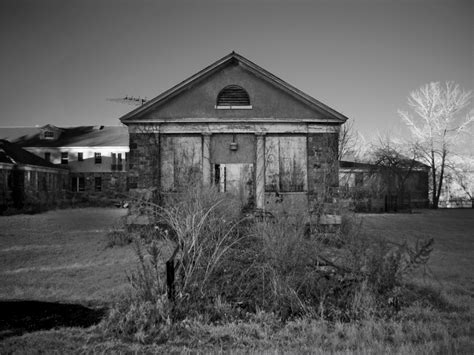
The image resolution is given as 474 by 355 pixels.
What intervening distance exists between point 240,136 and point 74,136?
34145 millimetres

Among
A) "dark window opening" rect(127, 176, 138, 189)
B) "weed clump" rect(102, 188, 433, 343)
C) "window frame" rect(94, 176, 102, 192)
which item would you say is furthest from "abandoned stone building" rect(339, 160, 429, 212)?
"window frame" rect(94, 176, 102, 192)

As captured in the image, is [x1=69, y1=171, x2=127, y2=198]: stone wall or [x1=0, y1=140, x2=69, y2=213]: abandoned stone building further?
[x1=69, y1=171, x2=127, y2=198]: stone wall

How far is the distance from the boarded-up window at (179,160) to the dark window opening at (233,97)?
1821 mm

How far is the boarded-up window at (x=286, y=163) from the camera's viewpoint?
13383 millimetres

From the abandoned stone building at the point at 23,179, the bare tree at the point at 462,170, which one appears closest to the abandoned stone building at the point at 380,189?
the bare tree at the point at 462,170

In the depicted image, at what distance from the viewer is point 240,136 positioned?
44.0 ft

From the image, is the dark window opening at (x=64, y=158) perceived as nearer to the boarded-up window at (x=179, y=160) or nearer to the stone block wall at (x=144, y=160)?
the stone block wall at (x=144, y=160)

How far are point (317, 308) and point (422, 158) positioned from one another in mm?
34805

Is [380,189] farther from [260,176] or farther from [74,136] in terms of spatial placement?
[74,136]

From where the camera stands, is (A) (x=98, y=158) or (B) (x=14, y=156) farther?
(A) (x=98, y=158)

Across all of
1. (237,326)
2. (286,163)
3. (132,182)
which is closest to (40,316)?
(237,326)

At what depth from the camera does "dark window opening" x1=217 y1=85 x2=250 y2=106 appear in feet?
44.1

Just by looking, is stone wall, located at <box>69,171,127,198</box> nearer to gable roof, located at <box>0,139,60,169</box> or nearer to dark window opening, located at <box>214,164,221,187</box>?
gable roof, located at <box>0,139,60,169</box>

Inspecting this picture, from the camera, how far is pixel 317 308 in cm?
536
